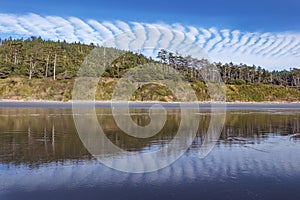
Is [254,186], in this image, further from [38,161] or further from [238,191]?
[38,161]

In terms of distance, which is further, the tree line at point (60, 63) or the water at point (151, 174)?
the tree line at point (60, 63)

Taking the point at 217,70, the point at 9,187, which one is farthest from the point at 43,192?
the point at 217,70

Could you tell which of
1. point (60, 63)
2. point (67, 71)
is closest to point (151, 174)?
point (67, 71)

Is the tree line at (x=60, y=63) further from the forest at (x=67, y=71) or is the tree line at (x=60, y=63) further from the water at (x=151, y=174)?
the water at (x=151, y=174)

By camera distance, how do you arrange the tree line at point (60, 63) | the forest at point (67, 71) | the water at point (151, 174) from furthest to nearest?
the tree line at point (60, 63)
the forest at point (67, 71)
the water at point (151, 174)

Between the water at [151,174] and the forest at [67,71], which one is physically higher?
the forest at [67,71]

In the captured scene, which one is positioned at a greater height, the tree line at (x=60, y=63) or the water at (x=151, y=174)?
the tree line at (x=60, y=63)

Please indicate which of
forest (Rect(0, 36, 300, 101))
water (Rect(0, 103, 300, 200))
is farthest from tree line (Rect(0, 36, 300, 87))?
water (Rect(0, 103, 300, 200))

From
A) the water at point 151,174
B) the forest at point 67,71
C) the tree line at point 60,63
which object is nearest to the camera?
the water at point 151,174

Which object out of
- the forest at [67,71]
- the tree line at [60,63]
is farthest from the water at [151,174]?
the tree line at [60,63]

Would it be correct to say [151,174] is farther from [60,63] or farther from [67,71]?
[60,63]

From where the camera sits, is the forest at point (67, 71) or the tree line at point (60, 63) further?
the tree line at point (60, 63)

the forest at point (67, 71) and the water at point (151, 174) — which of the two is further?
the forest at point (67, 71)

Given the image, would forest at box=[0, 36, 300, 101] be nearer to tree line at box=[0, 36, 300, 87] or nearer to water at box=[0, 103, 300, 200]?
tree line at box=[0, 36, 300, 87]
